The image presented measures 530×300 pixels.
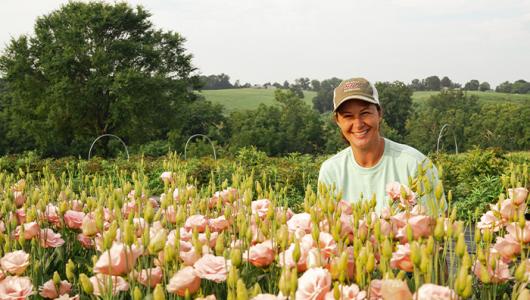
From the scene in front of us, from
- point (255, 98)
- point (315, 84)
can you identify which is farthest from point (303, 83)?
point (255, 98)

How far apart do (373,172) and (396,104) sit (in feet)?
198

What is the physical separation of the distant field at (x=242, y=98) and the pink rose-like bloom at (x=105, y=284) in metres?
71.8

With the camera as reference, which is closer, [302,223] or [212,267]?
[212,267]

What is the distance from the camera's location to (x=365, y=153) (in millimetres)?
3297

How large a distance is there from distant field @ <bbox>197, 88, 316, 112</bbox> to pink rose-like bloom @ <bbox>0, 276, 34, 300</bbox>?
235 feet

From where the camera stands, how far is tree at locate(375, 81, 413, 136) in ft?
198

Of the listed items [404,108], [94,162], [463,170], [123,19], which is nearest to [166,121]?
[123,19]

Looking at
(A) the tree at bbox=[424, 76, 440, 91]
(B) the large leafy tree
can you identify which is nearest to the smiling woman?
(B) the large leafy tree

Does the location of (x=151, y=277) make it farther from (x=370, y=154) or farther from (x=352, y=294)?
(x=370, y=154)

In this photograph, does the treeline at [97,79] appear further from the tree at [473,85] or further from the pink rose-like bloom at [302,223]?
the tree at [473,85]

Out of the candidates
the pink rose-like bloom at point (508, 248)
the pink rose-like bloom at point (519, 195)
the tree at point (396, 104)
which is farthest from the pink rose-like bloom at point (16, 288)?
the tree at point (396, 104)

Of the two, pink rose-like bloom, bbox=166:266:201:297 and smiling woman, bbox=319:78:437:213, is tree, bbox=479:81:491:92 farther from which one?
pink rose-like bloom, bbox=166:266:201:297

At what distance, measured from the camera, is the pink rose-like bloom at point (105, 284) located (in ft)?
4.92

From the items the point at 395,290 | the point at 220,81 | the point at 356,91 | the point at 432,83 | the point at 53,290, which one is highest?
the point at 220,81
